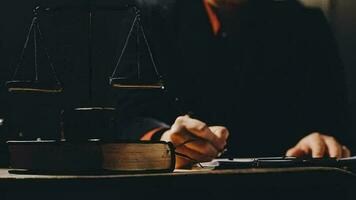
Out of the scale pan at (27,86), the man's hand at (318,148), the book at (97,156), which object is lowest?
the man's hand at (318,148)

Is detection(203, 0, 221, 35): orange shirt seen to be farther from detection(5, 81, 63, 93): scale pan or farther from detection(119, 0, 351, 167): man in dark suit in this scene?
detection(5, 81, 63, 93): scale pan

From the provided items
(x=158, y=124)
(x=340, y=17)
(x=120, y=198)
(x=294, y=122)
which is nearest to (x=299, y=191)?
(x=120, y=198)

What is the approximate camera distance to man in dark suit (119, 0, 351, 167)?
254cm

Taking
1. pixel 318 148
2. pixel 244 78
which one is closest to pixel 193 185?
pixel 318 148

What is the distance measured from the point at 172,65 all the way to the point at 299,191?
5.46 ft

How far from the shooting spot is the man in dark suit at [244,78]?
2537mm

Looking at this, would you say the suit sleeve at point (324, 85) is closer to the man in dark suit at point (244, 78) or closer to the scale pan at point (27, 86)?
the man in dark suit at point (244, 78)

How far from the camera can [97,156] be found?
96 cm

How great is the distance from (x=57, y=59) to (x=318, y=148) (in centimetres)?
117

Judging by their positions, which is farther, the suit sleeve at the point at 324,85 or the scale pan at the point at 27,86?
the suit sleeve at the point at 324,85

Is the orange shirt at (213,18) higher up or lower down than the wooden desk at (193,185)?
higher up

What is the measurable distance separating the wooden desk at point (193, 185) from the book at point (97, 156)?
5 cm

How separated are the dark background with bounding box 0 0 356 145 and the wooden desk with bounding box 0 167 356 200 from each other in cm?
143

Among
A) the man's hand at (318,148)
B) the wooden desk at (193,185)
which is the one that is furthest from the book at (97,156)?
the man's hand at (318,148)
